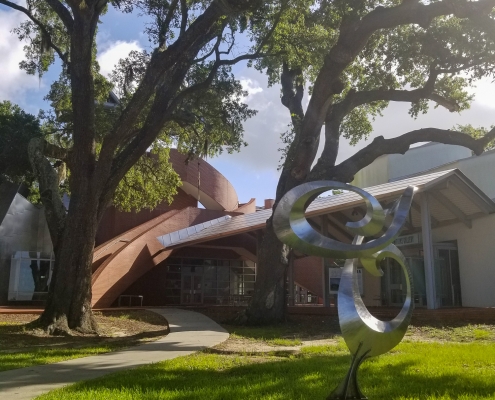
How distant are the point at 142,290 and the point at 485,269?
17690 mm

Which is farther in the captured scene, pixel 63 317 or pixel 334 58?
pixel 334 58

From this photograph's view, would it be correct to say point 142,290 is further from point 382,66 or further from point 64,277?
point 382,66

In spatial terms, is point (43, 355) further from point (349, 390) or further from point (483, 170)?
point (483, 170)

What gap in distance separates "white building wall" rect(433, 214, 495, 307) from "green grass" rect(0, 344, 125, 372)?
562 inches

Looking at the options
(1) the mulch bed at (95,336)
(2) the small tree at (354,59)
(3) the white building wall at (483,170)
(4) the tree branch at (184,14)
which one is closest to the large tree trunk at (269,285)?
(2) the small tree at (354,59)

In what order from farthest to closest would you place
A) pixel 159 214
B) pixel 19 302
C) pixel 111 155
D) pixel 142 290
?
pixel 159 214 → pixel 142 290 → pixel 19 302 → pixel 111 155

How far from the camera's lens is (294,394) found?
5879mm

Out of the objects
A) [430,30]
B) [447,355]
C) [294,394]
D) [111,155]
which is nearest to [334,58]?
[430,30]

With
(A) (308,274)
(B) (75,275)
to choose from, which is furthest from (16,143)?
(A) (308,274)

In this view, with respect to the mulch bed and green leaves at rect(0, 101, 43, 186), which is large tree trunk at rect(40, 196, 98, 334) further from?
green leaves at rect(0, 101, 43, 186)

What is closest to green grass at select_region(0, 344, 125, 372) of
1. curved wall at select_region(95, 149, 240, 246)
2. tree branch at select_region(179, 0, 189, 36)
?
tree branch at select_region(179, 0, 189, 36)

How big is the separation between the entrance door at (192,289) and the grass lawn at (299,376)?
2071 cm

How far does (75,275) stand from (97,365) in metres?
5.72

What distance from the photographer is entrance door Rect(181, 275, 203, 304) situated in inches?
1228
